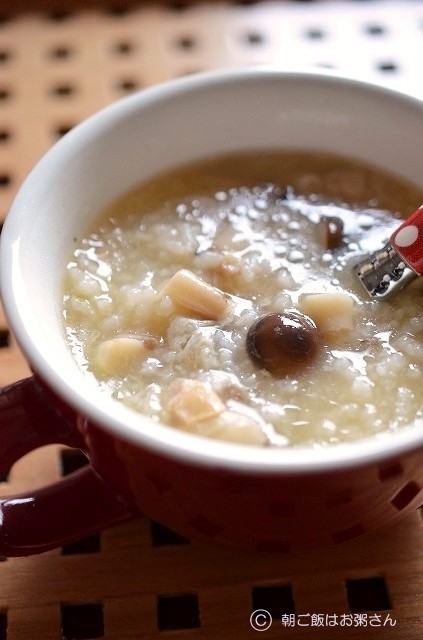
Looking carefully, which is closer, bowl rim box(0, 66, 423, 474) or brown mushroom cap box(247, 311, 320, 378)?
bowl rim box(0, 66, 423, 474)

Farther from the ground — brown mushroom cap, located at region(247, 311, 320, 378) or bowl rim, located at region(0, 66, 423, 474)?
brown mushroom cap, located at region(247, 311, 320, 378)

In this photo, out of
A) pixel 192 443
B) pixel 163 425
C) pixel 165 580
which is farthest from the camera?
pixel 165 580

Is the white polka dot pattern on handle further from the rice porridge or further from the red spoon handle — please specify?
the rice porridge

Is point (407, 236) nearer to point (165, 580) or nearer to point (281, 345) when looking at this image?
point (281, 345)

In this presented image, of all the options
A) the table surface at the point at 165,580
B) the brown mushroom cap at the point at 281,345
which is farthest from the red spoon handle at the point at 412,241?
the table surface at the point at 165,580

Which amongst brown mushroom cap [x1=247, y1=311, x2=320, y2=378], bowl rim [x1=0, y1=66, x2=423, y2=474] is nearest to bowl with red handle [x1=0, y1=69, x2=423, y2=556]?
bowl rim [x1=0, y1=66, x2=423, y2=474]

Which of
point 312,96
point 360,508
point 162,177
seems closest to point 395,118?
point 312,96

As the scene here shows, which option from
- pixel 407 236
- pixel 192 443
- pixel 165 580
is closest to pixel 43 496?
pixel 165 580

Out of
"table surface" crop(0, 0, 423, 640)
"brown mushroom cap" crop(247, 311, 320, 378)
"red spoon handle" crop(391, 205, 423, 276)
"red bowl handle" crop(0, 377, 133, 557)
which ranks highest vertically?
"red spoon handle" crop(391, 205, 423, 276)
